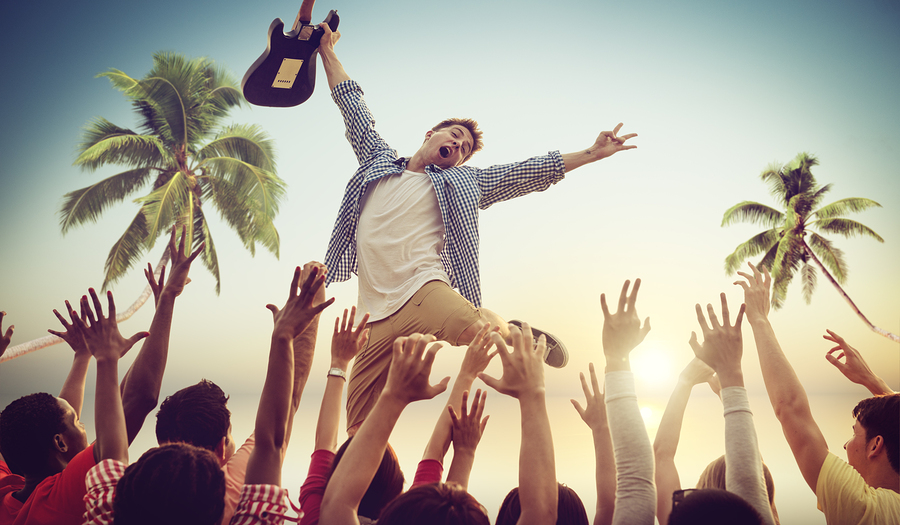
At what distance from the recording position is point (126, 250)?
629 inches

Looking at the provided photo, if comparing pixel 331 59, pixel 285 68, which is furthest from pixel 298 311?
pixel 285 68

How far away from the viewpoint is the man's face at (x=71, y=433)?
2.31m

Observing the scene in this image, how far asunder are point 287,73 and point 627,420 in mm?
3609

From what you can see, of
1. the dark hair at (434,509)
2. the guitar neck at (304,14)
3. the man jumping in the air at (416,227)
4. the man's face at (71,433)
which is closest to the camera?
the dark hair at (434,509)

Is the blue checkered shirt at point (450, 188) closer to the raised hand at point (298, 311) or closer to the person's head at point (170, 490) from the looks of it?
the raised hand at point (298, 311)

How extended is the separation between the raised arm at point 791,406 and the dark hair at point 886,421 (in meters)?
0.27

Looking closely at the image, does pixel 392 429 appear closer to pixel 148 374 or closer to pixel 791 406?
pixel 148 374

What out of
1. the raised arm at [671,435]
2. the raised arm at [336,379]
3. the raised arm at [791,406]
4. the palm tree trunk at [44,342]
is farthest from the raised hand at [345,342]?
the palm tree trunk at [44,342]

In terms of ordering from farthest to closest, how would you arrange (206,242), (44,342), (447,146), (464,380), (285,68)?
1. (206,242)
2. (44,342)
3. (285,68)
4. (447,146)
5. (464,380)

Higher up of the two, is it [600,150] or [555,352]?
[600,150]

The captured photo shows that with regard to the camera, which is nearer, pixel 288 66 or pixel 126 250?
pixel 288 66

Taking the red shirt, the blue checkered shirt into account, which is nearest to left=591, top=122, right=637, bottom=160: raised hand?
the blue checkered shirt

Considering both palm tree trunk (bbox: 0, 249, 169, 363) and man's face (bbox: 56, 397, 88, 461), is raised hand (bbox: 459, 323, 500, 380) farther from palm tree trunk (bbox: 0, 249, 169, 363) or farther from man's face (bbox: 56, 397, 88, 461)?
palm tree trunk (bbox: 0, 249, 169, 363)

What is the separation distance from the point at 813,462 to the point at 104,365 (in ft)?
8.80
